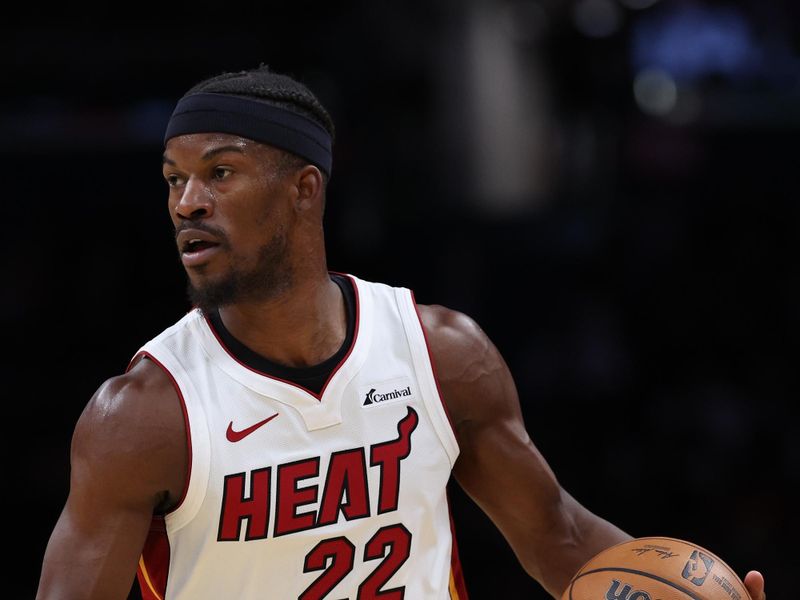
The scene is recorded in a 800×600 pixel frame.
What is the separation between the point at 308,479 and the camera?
2986 millimetres

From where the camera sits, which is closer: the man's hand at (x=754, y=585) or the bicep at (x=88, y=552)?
the bicep at (x=88, y=552)

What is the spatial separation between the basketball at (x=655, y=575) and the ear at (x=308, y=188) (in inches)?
46.8

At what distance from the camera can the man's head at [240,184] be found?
2.94 meters

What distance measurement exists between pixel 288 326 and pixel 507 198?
271 inches

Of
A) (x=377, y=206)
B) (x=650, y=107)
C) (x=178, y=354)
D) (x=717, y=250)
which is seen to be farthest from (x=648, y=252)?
(x=178, y=354)

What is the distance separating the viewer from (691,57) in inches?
360

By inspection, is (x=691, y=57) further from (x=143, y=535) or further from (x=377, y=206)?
(x=143, y=535)

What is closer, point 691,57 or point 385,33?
point 691,57

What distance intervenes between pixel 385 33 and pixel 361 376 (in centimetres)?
704

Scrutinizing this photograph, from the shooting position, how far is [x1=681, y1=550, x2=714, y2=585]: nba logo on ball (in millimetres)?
2918

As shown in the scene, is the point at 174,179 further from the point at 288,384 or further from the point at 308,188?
the point at 288,384

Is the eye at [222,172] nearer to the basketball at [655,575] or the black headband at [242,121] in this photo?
the black headband at [242,121]
